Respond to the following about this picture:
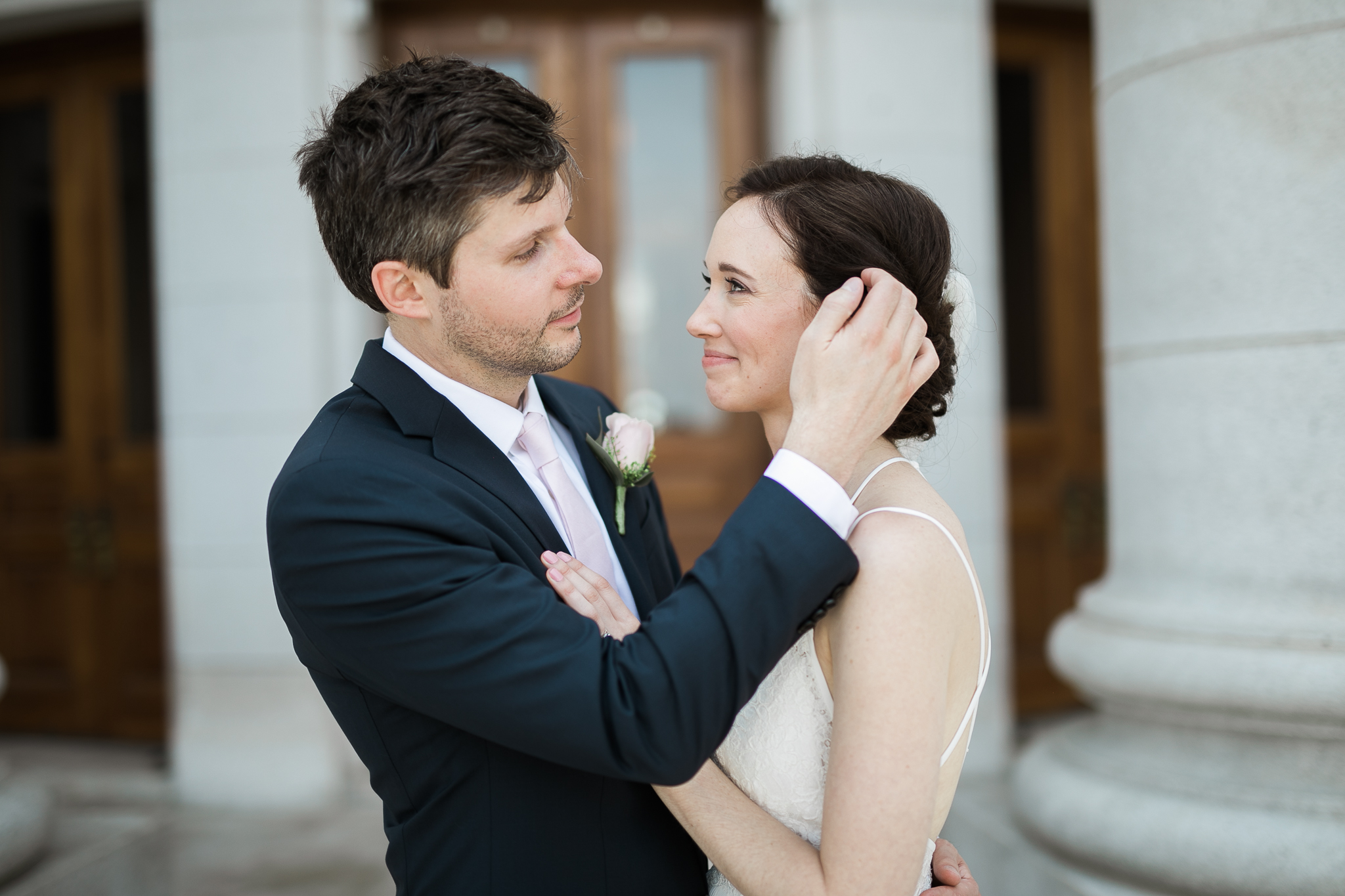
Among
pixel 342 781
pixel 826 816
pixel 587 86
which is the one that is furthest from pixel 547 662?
pixel 587 86

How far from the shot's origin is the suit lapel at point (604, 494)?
2.00 meters

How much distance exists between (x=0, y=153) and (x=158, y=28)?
182 centimetres

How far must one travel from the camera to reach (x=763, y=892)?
5.24 feet

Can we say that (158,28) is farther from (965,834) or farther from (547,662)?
(965,834)

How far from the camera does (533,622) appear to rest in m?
1.44

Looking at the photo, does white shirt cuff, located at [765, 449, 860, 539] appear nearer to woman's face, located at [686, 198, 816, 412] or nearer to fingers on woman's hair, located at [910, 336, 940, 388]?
fingers on woman's hair, located at [910, 336, 940, 388]

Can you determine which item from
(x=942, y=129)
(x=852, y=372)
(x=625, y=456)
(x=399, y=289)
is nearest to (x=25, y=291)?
(x=942, y=129)

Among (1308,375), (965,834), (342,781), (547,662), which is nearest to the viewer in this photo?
(547,662)

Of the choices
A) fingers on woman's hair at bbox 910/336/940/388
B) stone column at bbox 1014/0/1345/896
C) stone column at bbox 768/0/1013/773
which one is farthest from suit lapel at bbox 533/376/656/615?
stone column at bbox 768/0/1013/773

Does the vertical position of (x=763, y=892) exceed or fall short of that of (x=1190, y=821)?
it exceeds it

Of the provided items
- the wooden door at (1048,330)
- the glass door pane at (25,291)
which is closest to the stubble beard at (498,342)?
the wooden door at (1048,330)

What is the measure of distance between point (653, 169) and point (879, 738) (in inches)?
174

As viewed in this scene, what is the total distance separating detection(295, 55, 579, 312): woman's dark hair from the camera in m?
1.71

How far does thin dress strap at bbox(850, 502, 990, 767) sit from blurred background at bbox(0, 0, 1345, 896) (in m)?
1.30
